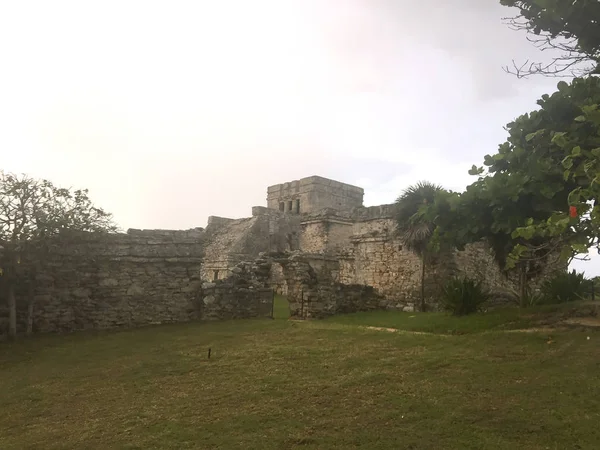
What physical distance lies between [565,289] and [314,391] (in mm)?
8009

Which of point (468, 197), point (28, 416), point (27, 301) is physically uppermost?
point (468, 197)

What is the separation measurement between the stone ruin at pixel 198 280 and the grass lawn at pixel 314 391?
6.07 feet

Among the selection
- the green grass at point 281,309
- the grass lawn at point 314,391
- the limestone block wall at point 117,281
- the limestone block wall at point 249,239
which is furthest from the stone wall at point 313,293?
the limestone block wall at point 249,239

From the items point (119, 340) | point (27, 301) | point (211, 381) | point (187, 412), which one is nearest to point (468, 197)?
point (211, 381)

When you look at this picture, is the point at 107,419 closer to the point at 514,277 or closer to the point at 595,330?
the point at 595,330

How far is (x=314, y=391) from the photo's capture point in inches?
270

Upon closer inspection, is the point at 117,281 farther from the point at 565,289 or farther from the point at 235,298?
the point at 565,289

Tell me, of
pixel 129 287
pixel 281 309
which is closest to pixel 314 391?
pixel 129 287

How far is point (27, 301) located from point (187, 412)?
23.5 ft

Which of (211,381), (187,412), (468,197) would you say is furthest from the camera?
(468,197)

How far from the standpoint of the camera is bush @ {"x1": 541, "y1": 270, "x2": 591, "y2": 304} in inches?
470

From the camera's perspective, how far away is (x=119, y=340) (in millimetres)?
10984

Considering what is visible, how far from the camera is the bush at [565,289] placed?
39.2 ft

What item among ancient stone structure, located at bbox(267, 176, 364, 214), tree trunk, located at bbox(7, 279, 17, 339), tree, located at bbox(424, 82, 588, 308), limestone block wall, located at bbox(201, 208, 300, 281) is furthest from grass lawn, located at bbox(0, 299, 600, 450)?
ancient stone structure, located at bbox(267, 176, 364, 214)
